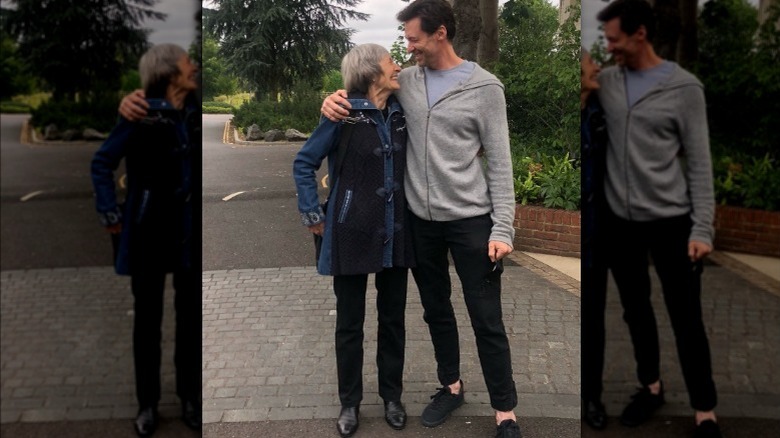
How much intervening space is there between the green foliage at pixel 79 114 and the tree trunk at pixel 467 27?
3.04 m

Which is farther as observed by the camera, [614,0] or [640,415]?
[640,415]

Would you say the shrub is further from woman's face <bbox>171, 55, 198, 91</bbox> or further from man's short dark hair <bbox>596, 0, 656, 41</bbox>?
man's short dark hair <bbox>596, 0, 656, 41</bbox>

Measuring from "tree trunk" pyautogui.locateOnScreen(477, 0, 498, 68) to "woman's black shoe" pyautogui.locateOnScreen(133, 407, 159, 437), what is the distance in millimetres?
3298

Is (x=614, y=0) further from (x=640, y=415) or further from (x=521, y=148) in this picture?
(x=521, y=148)

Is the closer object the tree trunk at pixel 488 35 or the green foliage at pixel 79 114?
the green foliage at pixel 79 114

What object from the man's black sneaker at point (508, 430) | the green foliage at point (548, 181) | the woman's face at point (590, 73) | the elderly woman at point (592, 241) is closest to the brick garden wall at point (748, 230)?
the elderly woman at point (592, 241)

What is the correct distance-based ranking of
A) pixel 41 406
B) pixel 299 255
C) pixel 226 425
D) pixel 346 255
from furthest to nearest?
pixel 299 255 < pixel 226 425 < pixel 346 255 < pixel 41 406

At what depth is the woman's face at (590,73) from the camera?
1.31 metres

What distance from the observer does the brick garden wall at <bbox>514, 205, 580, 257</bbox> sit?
20.0 ft

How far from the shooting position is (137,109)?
1.39m

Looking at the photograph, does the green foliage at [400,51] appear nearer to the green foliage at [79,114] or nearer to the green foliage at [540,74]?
the green foliage at [540,74]

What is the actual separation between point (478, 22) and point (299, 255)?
7.55 feet

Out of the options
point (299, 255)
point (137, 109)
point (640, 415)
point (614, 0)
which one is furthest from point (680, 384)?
point (299, 255)

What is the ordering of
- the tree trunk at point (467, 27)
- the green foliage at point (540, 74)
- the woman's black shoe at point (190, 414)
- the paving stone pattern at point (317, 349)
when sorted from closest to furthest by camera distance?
1. the woman's black shoe at point (190, 414)
2. the paving stone pattern at point (317, 349)
3. the tree trunk at point (467, 27)
4. the green foliage at point (540, 74)
